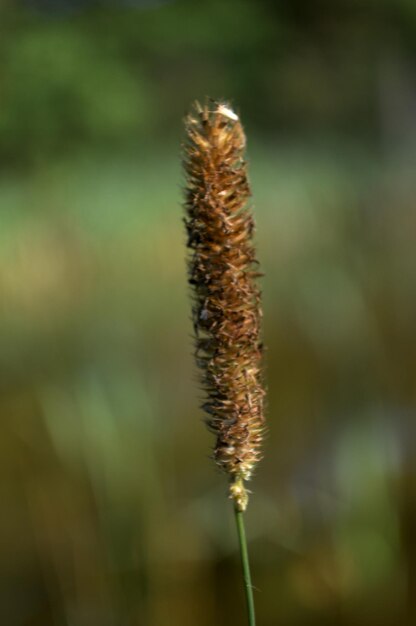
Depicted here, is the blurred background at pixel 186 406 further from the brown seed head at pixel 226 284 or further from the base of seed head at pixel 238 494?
the base of seed head at pixel 238 494

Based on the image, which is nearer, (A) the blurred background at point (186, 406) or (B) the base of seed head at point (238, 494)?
(B) the base of seed head at point (238, 494)

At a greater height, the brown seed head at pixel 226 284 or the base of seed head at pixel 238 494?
the brown seed head at pixel 226 284

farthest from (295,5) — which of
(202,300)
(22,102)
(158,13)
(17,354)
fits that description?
(202,300)

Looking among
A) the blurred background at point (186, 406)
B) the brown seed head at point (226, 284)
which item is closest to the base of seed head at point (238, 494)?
the brown seed head at point (226, 284)

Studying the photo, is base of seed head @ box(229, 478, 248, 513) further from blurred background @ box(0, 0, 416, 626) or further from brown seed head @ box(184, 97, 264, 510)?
blurred background @ box(0, 0, 416, 626)

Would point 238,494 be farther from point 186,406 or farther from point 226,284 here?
point 186,406

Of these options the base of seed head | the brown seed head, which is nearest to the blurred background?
the brown seed head
